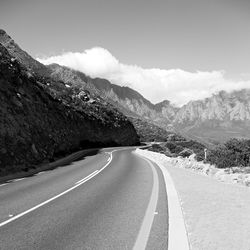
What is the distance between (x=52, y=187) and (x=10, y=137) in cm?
1102

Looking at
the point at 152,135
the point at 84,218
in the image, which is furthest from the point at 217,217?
the point at 152,135

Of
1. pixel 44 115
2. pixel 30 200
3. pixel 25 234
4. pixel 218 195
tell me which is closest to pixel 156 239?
pixel 25 234

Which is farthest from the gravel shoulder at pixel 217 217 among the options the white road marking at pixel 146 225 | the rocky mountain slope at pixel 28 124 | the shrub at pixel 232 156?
the rocky mountain slope at pixel 28 124

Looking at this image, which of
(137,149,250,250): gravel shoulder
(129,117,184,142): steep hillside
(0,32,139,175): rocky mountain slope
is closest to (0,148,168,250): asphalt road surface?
(137,149,250,250): gravel shoulder

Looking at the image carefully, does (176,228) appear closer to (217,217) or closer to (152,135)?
(217,217)

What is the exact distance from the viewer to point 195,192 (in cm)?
963

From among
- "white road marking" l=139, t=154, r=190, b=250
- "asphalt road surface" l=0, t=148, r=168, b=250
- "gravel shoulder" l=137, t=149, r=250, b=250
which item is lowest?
"asphalt road surface" l=0, t=148, r=168, b=250

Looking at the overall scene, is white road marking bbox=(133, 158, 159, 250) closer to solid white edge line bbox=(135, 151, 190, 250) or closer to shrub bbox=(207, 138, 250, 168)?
solid white edge line bbox=(135, 151, 190, 250)

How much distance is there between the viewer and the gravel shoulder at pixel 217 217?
4.84 m

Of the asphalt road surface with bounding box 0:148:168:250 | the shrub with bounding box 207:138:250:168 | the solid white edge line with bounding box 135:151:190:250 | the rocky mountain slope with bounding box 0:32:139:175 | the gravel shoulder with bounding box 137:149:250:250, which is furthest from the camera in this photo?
the rocky mountain slope with bounding box 0:32:139:175

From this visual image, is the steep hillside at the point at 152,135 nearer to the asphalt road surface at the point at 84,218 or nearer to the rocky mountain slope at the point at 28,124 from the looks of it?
the rocky mountain slope at the point at 28,124

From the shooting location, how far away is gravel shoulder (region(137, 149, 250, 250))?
4.84 m

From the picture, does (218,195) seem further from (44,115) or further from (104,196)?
(44,115)

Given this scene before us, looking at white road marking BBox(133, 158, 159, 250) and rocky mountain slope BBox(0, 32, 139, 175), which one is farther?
rocky mountain slope BBox(0, 32, 139, 175)
